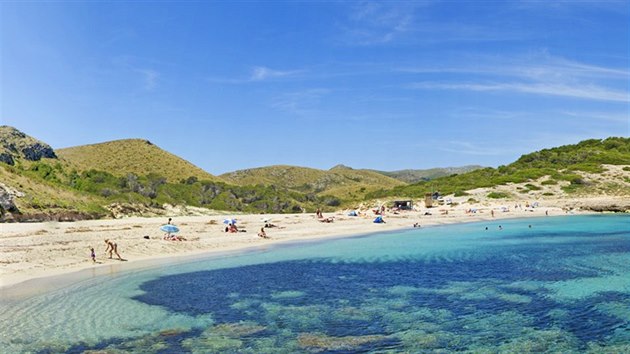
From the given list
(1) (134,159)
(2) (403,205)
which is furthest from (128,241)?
(1) (134,159)

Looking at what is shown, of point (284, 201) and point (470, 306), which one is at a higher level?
point (284, 201)

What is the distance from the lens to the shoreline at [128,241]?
26688 mm

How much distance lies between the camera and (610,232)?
47.6 metres

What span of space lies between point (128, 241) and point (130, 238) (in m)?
1.87

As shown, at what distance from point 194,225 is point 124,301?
31.8m

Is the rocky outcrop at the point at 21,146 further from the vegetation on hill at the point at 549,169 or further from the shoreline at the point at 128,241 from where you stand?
the vegetation on hill at the point at 549,169

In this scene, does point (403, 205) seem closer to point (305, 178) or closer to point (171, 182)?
point (171, 182)

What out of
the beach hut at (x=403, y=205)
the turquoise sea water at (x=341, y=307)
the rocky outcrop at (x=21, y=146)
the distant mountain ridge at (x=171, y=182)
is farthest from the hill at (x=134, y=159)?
the turquoise sea water at (x=341, y=307)

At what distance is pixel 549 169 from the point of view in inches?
4281

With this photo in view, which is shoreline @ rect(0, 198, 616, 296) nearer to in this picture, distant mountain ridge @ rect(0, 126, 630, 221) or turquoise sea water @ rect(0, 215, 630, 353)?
turquoise sea water @ rect(0, 215, 630, 353)

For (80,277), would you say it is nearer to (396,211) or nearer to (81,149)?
(396,211)

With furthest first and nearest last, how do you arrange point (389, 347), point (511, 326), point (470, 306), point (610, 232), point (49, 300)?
point (610, 232)
point (49, 300)
point (470, 306)
point (511, 326)
point (389, 347)

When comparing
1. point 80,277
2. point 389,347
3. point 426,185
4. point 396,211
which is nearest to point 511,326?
point 389,347

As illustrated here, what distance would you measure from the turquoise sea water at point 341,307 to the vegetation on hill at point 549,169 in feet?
244
